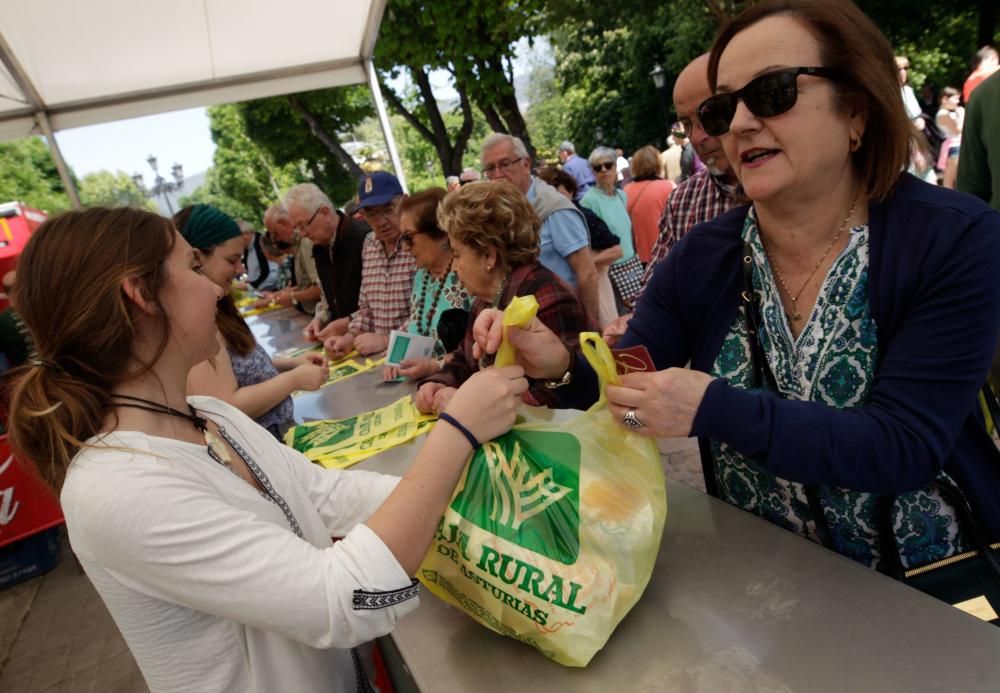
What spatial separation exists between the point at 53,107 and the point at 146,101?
849mm

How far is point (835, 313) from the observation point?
1.18m

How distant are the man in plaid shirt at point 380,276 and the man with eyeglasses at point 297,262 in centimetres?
205

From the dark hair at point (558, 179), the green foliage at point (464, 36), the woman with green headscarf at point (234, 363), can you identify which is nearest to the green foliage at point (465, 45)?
the green foliage at point (464, 36)

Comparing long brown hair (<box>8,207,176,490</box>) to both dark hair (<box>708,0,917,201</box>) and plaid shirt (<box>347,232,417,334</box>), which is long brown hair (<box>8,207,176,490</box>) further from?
plaid shirt (<box>347,232,417,334</box>)

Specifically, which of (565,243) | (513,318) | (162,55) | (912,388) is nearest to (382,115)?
(162,55)

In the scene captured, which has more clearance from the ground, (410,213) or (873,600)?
(410,213)

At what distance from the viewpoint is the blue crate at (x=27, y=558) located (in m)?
4.43

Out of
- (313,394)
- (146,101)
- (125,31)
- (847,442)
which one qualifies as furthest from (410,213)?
(146,101)

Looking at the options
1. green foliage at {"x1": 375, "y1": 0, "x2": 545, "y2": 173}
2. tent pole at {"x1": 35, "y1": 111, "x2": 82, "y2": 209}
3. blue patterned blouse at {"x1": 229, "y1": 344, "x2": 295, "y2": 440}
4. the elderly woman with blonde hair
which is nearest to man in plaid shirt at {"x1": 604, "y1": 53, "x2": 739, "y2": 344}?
the elderly woman with blonde hair

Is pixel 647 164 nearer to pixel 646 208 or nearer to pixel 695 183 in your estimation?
pixel 646 208

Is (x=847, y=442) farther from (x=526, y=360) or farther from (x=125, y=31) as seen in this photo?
(x=125, y=31)

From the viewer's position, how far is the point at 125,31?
4984mm

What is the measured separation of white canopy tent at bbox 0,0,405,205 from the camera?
473cm

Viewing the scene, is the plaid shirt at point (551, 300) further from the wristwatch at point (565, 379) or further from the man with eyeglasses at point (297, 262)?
the man with eyeglasses at point (297, 262)
